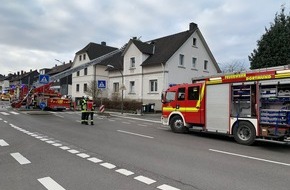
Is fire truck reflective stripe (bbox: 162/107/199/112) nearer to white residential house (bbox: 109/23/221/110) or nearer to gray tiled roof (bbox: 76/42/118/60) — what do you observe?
white residential house (bbox: 109/23/221/110)

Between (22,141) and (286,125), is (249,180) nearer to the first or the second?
(286,125)

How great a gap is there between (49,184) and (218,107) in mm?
8992

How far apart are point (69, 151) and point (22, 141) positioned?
2799 mm

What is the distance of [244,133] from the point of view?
1190cm

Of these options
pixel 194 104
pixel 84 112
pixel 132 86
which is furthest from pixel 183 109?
pixel 132 86

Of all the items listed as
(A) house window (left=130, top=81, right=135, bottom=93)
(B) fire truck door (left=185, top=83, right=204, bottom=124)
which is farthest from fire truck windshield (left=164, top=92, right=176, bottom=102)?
(A) house window (left=130, top=81, right=135, bottom=93)

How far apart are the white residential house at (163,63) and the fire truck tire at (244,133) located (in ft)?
74.1

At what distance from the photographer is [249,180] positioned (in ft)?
20.9

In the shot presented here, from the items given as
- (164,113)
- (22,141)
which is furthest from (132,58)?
(22,141)

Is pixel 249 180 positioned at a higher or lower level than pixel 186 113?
lower

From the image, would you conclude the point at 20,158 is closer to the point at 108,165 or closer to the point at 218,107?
the point at 108,165

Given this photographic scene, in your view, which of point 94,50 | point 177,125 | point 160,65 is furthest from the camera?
point 94,50

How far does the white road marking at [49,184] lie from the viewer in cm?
553

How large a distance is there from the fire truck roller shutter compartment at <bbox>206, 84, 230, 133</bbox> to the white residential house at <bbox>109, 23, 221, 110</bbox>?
2115cm
